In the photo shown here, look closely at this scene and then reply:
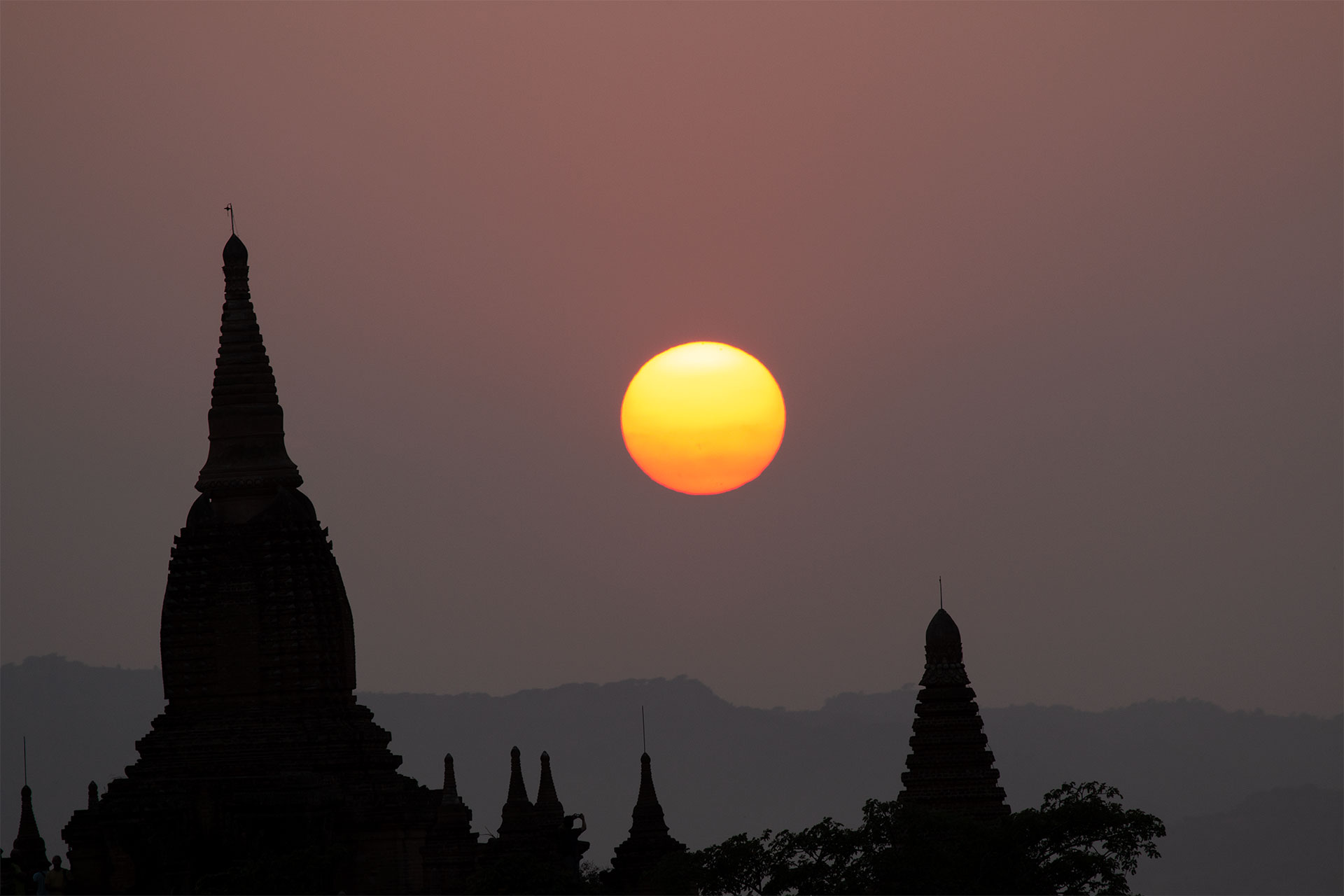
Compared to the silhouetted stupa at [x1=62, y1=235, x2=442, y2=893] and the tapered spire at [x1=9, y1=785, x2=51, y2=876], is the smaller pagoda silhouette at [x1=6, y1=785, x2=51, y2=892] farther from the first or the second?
the silhouetted stupa at [x1=62, y1=235, x2=442, y2=893]

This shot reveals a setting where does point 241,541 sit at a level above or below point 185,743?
above

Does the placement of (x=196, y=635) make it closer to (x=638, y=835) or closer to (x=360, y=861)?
(x=360, y=861)

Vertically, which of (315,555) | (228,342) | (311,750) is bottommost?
(311,750)

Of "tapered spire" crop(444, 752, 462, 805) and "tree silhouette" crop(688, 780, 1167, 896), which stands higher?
"tapered spire" crop(444, 752, 462, 805)

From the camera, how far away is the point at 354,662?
90.8m

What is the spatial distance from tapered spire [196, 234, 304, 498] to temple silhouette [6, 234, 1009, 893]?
51 mm

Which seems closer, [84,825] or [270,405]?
[84,825]

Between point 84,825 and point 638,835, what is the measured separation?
71.3ft

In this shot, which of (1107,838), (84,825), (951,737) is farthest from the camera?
(951,737)

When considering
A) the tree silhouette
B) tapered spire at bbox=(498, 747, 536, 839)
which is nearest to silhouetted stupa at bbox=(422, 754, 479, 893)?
tapered spire at bbox=(498, 747, 536, 839)

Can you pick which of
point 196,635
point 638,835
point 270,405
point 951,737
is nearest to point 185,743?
point 196,635

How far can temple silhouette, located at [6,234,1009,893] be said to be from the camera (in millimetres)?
82188

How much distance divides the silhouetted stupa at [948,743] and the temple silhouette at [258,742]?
36 cm

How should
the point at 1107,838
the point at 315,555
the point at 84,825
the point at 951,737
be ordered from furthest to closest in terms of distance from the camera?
the point at 951,737 < the point at 315,555 < the point at 84,825 < the point at 1107,838
